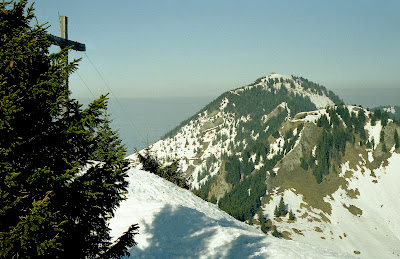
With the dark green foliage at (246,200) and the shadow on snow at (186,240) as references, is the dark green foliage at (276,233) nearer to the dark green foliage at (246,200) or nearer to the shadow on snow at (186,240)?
the dark green foliage at (246,200)

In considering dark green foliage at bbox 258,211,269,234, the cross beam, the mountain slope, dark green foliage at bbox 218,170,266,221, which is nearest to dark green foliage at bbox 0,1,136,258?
the cross beam

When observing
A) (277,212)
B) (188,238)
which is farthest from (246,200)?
(188,238)

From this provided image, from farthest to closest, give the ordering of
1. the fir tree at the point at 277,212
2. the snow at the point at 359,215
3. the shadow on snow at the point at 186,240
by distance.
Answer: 1. the fir tree at the point at 277,212
2. the snow at the point at 359,215
3. the shadow on snow at the point at 186,240

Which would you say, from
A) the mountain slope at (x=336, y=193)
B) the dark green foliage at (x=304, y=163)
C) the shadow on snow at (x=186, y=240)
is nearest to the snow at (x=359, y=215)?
the mountain slope at (x=336, y=193)

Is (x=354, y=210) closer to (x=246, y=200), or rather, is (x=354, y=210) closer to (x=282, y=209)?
(x=282, y=209)

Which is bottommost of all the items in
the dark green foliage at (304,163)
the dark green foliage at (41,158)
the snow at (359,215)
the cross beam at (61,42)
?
the snow at (359,215)

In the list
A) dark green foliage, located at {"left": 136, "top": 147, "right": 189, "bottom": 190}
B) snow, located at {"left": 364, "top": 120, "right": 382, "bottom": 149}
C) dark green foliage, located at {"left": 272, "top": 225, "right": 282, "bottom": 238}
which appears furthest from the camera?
snow, located at {"left": 364, "top": 120, "right": 382, "bottom": 149}

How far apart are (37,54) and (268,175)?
637 ft

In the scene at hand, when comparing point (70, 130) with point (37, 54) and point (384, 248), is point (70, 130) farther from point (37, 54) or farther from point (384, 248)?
point (384, 248)

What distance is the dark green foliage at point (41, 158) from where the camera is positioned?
5.60 metres

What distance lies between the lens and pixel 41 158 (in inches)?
251

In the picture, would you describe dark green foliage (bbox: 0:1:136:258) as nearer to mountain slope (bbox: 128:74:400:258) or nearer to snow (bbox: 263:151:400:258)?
mountain slope (bbox: 128:74:400:258)

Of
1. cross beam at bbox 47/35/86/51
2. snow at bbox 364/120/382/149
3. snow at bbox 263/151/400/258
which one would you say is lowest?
snow at bbox 263/151/400/258

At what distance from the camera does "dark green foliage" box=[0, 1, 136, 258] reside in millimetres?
5602
